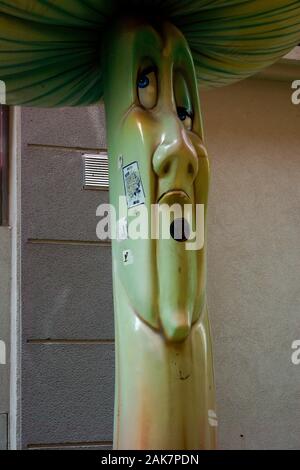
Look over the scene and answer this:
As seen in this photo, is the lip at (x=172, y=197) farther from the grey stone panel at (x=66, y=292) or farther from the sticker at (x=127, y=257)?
the grey stone panel at (x=66, y=292)

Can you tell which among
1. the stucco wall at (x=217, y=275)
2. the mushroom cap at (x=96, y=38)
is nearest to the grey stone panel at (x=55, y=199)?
the stucco wall at (x=217, y=275)

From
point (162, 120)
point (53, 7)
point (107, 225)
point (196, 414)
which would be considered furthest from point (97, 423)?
point (53, 7)

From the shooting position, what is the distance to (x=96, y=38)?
8.81 ft

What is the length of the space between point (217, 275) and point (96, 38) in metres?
2.01

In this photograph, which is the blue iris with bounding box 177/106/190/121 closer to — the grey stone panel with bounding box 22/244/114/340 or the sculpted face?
the sculpted face

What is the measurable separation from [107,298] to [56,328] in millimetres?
307

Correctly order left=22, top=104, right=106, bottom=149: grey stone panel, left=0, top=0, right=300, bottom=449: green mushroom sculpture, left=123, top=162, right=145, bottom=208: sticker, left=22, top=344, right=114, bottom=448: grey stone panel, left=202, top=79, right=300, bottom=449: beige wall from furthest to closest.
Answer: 1. left=202, top=79, right=300, bottom=449: beige wall
2. left=22, top=104, right=106, bottom=149: grey stone panel
3. left=22, top=344, right=114, bottom=448: grey stone panel
4. left=123, top=162, right=145, bottom=208: sticker
5. left=0, top=0, right=300, bottom=449: green mushroom sculpture

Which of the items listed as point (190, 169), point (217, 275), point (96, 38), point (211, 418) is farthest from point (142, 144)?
point (217, 275)

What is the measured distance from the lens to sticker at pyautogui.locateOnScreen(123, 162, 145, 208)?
247 centimetres

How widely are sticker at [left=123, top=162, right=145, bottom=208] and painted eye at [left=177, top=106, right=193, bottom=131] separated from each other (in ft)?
0.74

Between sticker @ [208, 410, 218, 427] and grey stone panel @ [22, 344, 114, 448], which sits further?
grey stone panel @ [22, 344, 114, 448]

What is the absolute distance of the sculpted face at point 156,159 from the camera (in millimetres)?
2395

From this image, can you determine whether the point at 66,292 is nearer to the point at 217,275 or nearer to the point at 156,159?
the point at 217,275

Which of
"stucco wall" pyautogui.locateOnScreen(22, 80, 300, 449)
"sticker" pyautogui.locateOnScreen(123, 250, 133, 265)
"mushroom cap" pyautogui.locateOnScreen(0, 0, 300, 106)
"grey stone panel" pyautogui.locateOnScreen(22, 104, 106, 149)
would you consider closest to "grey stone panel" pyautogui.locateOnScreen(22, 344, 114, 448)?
"stucco wall" pyautogui.locateOnScreen(22, 80, 300, 449)
